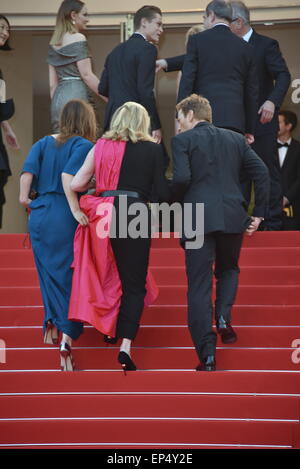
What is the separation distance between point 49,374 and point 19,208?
7603 mm

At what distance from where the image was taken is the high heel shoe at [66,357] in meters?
6.10

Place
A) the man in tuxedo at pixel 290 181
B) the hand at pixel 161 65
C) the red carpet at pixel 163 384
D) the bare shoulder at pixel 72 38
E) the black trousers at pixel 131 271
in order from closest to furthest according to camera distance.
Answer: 1. the red carpet at pixel 163 384
2. the black trousers at pixel 131 271
3. the hand at pixel 161 65
4. the bare shoulder at pixel 72 38
5. the man in tuxedo at pixel 290 181

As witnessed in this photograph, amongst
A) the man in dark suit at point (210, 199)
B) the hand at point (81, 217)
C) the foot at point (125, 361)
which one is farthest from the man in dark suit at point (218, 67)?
the foot at point (125, 361)

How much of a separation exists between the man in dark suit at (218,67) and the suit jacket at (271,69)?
720 mm

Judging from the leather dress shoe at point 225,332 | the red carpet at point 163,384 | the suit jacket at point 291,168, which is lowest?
the red carpet at point 163,384

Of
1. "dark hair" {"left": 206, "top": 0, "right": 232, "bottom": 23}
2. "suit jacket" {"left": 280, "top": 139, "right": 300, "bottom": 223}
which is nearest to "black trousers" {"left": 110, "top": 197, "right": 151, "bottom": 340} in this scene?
"dark hair" {"left": 206, "top": 0, "right": 232, "bottom": 23}

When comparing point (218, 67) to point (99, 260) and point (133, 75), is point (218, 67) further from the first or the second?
point (99, 260)

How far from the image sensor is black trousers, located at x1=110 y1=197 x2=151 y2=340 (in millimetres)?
6105

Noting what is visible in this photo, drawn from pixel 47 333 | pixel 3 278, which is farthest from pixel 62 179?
pixel 3 278

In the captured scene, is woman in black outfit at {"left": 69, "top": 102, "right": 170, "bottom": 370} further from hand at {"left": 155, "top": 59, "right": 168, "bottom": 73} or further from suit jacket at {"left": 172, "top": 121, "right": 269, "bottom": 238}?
hand at {"left": 155, "top": 59, "right": 168, "bottom": 73}

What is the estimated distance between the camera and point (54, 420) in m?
5.28

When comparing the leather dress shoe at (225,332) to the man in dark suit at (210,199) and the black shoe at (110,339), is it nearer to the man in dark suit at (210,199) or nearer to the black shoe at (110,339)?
the man in dark suit at (210,199)

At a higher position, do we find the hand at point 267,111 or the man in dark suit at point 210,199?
the hand at point 267,111
